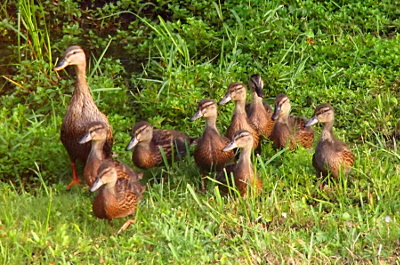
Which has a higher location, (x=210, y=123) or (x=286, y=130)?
(x=210, y=123)

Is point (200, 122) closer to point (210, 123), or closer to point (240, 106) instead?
point (240, 106)

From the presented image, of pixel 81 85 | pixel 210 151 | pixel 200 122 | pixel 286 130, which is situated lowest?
pixel 200 122

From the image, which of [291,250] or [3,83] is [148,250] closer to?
[291,250]

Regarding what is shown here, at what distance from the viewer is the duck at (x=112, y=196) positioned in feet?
21.1

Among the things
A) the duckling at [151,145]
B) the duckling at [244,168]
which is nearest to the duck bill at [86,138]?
the duckling at [151,145]

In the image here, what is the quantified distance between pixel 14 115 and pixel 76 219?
1899 mm

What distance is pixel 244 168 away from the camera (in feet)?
22.1

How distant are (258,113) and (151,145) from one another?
1.12 metres

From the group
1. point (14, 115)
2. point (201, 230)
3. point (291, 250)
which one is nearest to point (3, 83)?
point (14, 115)

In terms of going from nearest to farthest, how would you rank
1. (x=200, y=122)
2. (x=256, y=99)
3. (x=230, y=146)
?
(x=230, y=146) → (x=256, y=99) → (x=200, y=122)

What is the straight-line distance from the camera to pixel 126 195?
6547 millimetres

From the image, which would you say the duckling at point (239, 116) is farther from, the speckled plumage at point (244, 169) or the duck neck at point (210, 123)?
Answer: the speckled plumage at point (244, 169)

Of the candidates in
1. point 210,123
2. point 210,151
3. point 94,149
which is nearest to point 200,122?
point 210,123

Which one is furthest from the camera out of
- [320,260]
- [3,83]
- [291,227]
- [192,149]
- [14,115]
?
[3,83]
